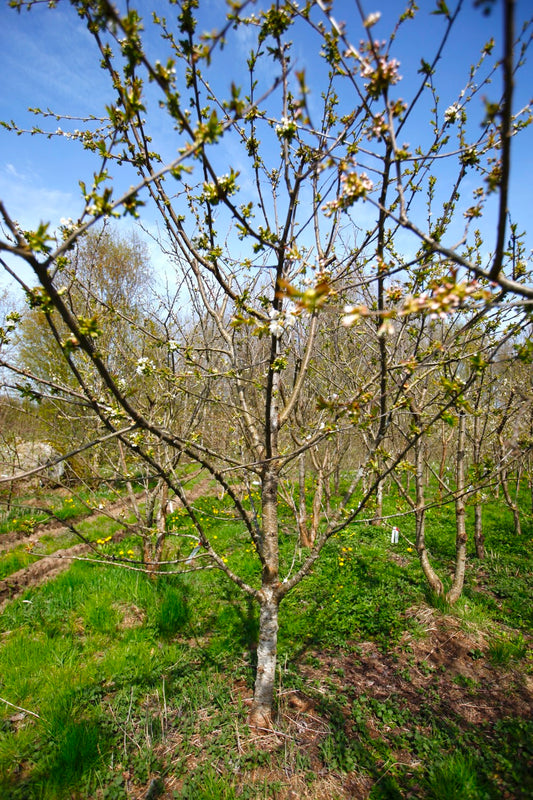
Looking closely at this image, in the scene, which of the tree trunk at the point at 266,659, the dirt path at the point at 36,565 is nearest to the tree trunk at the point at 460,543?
the tree trunk at the point at 266,659

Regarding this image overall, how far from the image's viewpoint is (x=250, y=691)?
10.0 feet

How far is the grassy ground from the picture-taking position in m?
2.38

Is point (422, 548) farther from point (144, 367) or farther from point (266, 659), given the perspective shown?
point (144, 367)

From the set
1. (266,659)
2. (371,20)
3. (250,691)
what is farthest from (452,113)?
(250,691)

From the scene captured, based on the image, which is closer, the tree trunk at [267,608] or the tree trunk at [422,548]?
the tree trunk at [267,608]

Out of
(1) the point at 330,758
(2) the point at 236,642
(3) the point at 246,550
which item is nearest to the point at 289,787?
(1) the point at 330,758

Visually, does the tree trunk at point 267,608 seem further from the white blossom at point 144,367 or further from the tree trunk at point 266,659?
the white blossom at point 144,367

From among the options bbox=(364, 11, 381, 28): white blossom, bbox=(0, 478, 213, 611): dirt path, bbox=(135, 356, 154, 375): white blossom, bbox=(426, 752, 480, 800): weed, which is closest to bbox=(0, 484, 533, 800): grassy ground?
bbox=(426, 752, 480, 800): weed

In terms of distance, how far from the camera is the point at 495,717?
290 centimetres

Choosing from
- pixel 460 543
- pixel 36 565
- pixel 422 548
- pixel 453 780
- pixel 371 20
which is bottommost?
pixel 36 565

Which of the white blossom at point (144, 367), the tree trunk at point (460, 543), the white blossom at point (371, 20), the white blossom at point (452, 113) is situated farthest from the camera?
the tree trunk at point (460, 543)

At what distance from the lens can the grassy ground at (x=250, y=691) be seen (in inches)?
93.5

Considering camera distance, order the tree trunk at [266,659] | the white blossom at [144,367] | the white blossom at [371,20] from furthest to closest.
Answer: the tree trunk at [266,659] → the white blossom at [144,367] → the white blossom at [371,20]

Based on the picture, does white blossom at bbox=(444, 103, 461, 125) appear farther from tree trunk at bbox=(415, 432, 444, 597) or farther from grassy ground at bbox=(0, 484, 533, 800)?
tree trunk at bbox=(415, 432, 444, 597)
